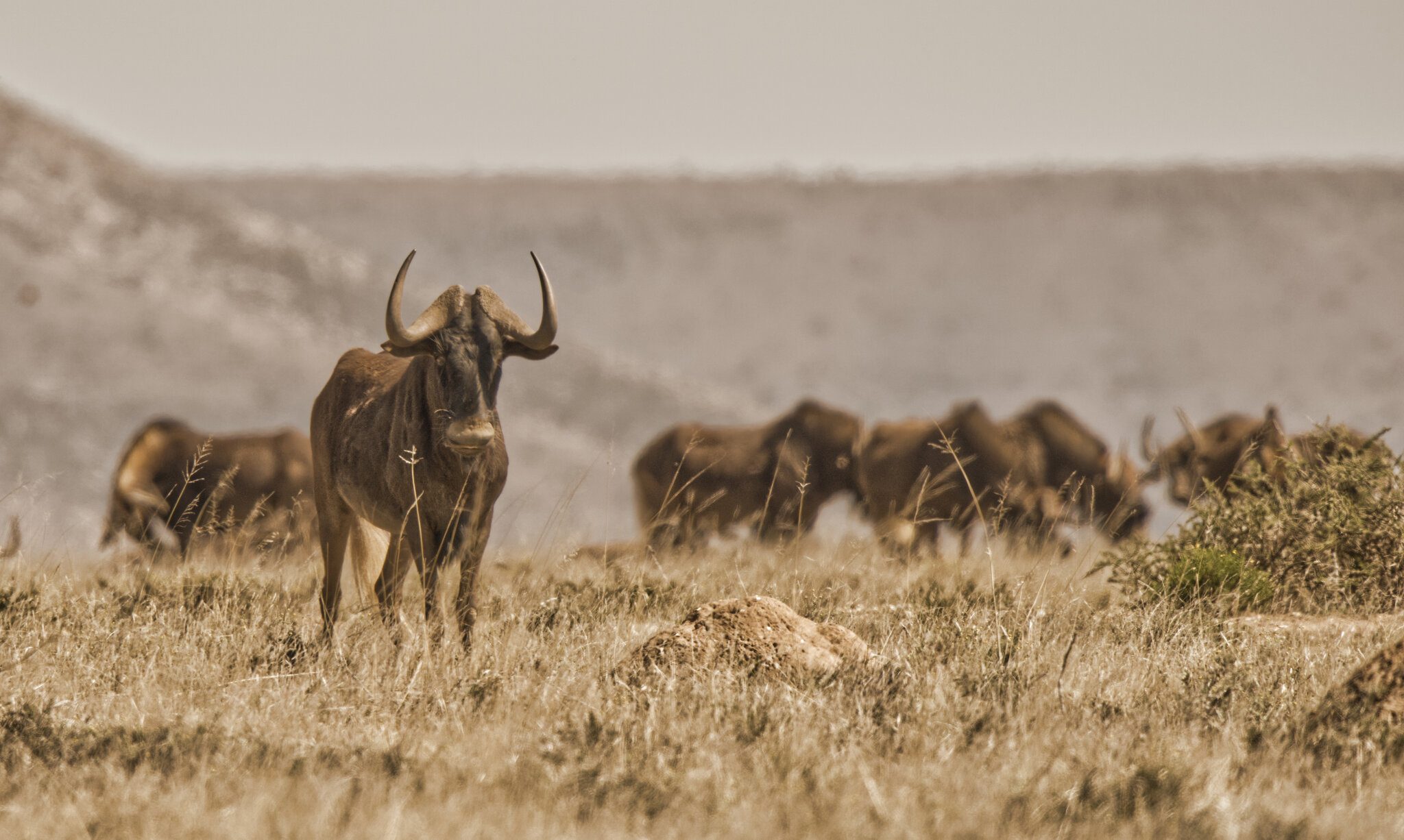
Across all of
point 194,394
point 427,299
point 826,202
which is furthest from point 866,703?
point 826,202

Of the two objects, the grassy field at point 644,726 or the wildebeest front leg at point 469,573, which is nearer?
the grassy field at point 644,726

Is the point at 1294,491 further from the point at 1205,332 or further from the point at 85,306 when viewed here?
the point at 1205,332

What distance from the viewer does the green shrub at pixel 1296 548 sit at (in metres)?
8.41

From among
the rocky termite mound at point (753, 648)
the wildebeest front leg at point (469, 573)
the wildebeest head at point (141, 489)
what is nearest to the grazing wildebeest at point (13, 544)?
the wildebeest front leg at point (469, 573)

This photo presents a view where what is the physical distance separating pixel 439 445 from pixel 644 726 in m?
2.35

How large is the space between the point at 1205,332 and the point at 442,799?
64.3m

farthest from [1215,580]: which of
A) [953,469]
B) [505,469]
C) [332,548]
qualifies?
[953,469]

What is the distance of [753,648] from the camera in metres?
6.43

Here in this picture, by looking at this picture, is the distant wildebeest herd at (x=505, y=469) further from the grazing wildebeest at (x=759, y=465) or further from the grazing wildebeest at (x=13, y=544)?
the grazing wildebeest at (x=13, y=544)

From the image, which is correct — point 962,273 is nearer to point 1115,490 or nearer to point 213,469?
point 1115,490

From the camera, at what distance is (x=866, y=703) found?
5.92 m

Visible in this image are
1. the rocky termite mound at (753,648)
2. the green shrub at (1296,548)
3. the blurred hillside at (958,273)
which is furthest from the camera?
the blurred hillside at (958,273)

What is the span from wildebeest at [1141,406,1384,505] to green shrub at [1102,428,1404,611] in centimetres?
40

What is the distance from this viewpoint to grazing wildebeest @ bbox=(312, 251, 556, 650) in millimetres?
7355
